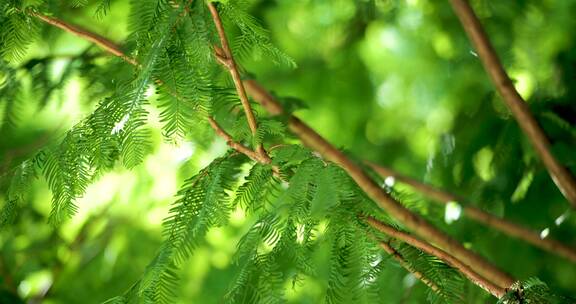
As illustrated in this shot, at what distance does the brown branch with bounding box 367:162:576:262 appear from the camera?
74.9 inches

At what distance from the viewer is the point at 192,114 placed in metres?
1.19

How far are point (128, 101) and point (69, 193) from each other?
6.5 inches

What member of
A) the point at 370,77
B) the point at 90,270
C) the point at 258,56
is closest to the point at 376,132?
the point at 370,77

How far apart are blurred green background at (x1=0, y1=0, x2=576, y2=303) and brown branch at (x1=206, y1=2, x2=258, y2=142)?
0.70m

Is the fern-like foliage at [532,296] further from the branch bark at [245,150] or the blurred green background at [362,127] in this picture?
the blurred green background at [362,127]

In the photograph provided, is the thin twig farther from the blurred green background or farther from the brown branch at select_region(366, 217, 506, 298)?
the blurred green background

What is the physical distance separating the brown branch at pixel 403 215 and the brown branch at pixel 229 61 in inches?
8.9

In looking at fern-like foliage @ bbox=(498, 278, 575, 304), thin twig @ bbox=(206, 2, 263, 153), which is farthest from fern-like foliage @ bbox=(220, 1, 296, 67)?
fern-like foliage @ bbox=(498, 278, 575, 304)

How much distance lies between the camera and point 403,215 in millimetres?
1609

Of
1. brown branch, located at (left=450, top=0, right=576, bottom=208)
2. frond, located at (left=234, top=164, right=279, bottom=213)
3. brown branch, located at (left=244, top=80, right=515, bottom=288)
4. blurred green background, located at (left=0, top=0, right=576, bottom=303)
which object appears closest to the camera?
frond, located at (left=234, top=164, right=279, bottom=213)

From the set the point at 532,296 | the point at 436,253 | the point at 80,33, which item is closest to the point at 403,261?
the point at 436,253

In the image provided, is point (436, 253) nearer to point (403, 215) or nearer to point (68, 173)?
point (403, 215)

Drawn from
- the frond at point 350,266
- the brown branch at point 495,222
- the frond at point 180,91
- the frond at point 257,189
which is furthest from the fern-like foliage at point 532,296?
the brown branch at point 495,222

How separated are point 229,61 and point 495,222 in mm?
989
